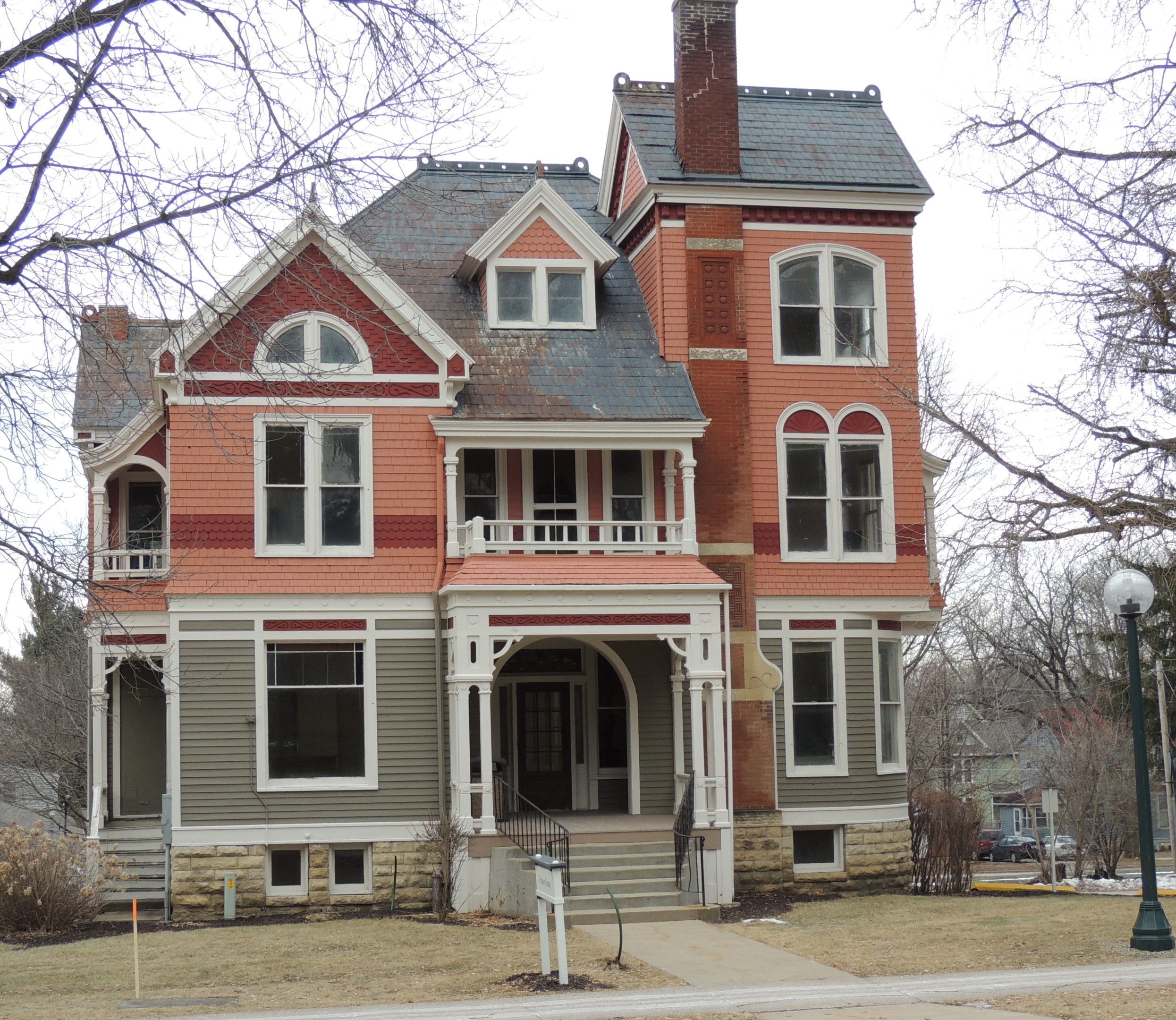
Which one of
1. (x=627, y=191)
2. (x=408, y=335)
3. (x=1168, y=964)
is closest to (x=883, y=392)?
(x=627, y=191)

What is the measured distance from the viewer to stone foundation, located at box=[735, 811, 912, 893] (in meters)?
21.8

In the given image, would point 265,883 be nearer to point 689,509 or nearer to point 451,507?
point 451,507

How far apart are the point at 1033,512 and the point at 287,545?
39.7 feet

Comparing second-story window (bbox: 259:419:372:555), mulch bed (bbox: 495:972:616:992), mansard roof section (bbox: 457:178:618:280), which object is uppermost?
mansard roof section (bbox: 457:178:618:280)

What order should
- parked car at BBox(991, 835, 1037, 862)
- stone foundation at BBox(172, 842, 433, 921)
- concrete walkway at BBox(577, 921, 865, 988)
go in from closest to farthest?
concrete walkway at BBox(577, 921, 865, 988)
stone foundation at BBox(172, 842, 433, 921)
parked car at BBox(991, 835, 1037, 862)

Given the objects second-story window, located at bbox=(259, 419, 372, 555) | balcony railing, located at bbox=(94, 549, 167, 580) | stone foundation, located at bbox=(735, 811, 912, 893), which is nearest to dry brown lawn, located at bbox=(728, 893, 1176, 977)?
stone foundation, located at bbox=(735, 811, 912, 893)

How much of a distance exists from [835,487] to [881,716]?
376cm

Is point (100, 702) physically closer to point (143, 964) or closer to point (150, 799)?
point (150, 799)

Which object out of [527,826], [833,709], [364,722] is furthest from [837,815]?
[364,722]

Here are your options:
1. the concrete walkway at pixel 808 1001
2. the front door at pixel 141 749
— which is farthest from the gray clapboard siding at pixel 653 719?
the concrete walkway at pixel 808 1001

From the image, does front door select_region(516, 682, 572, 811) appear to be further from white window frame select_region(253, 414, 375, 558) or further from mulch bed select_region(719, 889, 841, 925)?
white window frame select_region(253, 414, 375, 558)

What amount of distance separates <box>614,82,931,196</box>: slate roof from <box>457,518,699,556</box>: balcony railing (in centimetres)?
555

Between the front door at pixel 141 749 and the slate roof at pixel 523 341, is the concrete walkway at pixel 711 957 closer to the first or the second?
the slate roof at pixel 523 341

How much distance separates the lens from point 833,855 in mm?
22656
